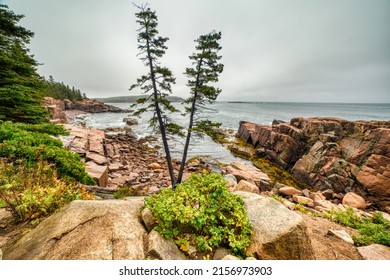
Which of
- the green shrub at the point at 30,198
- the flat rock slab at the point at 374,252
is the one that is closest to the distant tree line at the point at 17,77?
the green shrub at the point at 30,198

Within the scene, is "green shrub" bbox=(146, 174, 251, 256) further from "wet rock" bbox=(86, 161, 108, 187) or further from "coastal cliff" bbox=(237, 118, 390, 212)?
"coastal cliff" bbox=(237, 118, 390, 212)

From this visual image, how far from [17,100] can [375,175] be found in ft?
86.4

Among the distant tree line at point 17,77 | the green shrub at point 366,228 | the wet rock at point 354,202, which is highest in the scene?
the distant tree line at point 17,77

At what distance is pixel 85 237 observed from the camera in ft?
9.41

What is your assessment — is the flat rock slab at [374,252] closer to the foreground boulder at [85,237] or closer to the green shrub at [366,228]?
the green shrub at [366,228]

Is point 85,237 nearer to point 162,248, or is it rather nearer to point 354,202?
point 162,248

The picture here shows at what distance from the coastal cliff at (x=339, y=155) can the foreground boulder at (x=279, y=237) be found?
14264mm

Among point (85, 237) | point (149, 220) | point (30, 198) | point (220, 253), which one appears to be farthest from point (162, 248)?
point (30, 198)

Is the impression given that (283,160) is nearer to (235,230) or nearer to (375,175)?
(375,175)

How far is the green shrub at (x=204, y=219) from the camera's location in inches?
124

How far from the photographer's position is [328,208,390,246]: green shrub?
5062 millimetres

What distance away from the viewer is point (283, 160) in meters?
20.5

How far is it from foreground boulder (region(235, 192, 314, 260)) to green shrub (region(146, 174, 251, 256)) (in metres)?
0.23

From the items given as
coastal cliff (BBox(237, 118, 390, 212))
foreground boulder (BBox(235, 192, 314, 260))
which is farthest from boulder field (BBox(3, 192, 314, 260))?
coastal cliff (BBox(237, 118, 390, 212))
